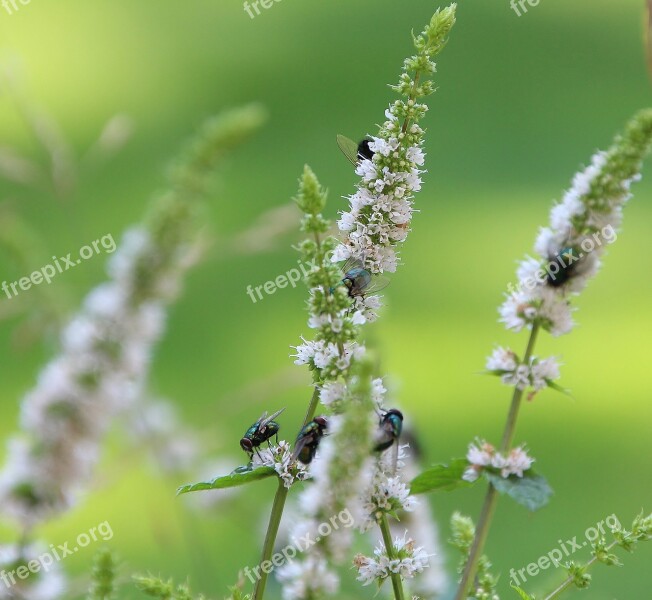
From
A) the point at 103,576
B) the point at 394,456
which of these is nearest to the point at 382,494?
the point at 394,456

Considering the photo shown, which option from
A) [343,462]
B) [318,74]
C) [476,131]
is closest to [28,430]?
[343,462]

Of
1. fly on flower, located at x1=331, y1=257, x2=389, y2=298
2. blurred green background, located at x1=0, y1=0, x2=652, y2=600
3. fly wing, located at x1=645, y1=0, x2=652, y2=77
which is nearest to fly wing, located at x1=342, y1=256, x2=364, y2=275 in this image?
fly on flower, located at x1=331, y1=257, x2=389, y2=298

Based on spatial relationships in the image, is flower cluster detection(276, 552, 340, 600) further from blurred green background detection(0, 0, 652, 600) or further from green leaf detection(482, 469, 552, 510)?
blurred green background detection(0, 0, 652, 600)

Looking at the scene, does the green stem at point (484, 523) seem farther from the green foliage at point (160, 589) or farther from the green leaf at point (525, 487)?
the green foliage at point (160, 589)

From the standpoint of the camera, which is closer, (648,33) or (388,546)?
(388,546)

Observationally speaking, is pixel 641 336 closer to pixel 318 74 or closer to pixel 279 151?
pixel 279 151

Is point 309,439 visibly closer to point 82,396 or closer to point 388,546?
point 388,546
